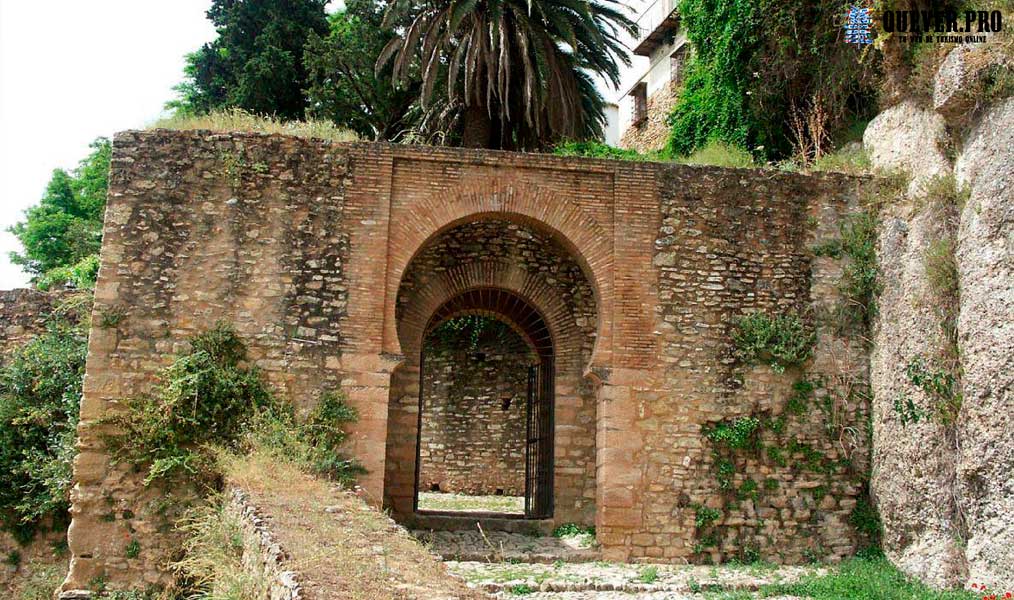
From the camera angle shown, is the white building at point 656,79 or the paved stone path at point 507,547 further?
the white building at point 656,79

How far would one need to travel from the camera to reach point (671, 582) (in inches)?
368

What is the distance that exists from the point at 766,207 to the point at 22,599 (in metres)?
10.7

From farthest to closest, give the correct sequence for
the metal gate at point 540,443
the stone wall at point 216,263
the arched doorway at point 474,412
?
1. the arched doorway at point 474,412
2. the metal gate at point 540,443
3. the stone wall at point 216,263

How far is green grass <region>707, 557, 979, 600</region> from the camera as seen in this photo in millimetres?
8500

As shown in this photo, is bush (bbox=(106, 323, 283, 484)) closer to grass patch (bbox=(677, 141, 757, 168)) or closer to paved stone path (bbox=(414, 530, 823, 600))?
paved stone path (bbox=(414, 530, 823, 600))

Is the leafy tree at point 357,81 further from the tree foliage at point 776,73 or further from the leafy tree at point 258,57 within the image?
the tree foliage at point 776,73

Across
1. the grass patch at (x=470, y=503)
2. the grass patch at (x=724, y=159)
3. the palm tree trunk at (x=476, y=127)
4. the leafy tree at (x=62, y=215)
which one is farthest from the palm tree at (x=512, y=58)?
the leafy tree at (x=62, y=215)

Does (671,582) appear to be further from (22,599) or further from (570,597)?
(22,599)

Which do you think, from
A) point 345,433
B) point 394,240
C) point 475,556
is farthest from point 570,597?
point 394,240

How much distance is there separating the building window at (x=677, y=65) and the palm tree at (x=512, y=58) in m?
4.25

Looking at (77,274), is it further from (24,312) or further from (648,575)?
(648,575)

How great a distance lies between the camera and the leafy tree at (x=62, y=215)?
25.4m

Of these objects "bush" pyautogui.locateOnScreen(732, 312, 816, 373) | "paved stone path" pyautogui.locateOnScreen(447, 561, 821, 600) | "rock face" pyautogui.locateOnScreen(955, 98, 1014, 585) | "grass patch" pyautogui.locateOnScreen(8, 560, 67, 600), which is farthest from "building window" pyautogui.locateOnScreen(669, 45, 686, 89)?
"grass patch" pyautogui.locateOnScreen(8, 560, 67, 600)

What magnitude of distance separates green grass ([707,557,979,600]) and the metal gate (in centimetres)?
418
